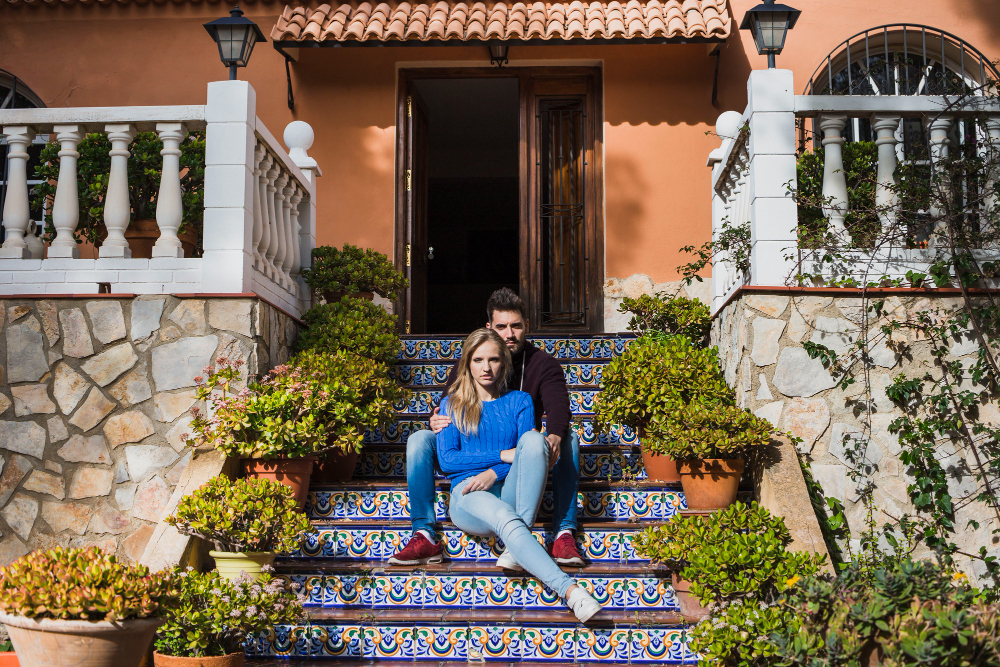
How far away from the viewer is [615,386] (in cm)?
457

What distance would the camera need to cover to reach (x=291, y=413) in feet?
13.7

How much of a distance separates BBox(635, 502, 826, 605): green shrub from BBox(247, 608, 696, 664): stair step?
259 mm

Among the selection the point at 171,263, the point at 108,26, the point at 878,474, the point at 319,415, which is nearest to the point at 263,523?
the point at 319,415

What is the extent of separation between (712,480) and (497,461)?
975 mm

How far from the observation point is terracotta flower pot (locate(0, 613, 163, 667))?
2.70 m

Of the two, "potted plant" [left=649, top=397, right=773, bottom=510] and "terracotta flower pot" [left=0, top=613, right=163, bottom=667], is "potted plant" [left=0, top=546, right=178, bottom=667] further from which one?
"potted plant" [left=649, top=397, right=773, bottom=510]

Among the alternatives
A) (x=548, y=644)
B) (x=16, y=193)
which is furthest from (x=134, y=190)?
(x=548, y=644)

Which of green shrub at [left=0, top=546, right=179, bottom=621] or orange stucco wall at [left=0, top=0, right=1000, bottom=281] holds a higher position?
orange stucco wall at [left=0, top=0, right=1000, bottom=281]

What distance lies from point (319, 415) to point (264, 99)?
4.24 meters

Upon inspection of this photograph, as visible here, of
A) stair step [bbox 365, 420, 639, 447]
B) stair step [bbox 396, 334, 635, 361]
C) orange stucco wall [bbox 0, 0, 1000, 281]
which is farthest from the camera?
orange stucco wall [bbox 0, 0, 1000, 281]

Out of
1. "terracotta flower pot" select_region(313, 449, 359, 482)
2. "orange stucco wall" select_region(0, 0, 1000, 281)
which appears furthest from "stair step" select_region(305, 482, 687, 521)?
"orange stucco wall" select_region(0, 0, 1000, 281)

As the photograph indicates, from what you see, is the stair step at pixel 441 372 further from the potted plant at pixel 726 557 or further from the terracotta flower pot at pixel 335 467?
the potted plant at pixel 726 557

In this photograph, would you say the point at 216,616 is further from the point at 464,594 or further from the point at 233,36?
the point at 233,36

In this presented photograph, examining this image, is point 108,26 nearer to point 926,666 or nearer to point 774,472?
point 774,472
